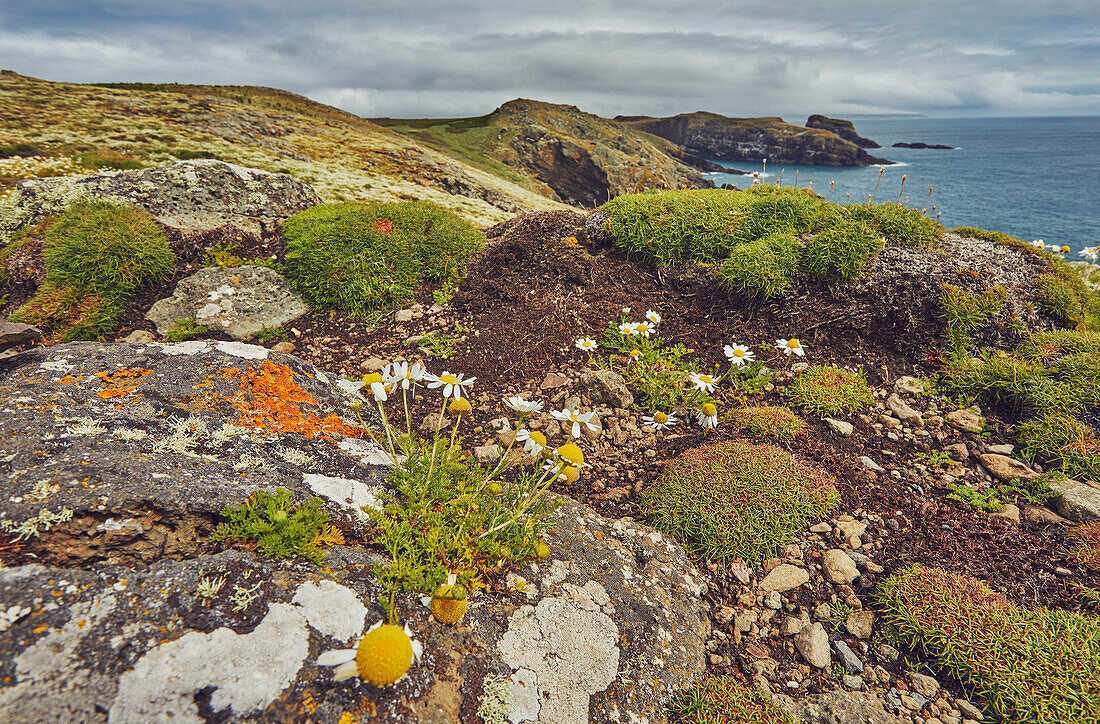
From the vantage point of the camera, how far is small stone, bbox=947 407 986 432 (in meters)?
4.94

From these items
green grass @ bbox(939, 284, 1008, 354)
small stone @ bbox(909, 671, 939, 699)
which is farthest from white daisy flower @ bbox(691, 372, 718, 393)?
green grass @ bbox(939, 284, 1008, 354)

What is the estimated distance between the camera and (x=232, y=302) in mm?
6918

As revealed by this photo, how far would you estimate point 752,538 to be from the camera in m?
3.93

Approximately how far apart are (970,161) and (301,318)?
4649 inches

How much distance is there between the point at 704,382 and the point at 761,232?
11.4 ft

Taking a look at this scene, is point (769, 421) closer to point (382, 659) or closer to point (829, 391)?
point (829, 391)

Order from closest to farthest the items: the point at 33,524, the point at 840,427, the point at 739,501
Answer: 1. the point at 33,524
2. the point at 739,501
3. the point at 840,427

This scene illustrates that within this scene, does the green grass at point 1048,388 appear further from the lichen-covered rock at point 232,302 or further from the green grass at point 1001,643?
the lichen-covered rock at point 232,302

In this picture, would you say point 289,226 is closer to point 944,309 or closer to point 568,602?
point 568,602

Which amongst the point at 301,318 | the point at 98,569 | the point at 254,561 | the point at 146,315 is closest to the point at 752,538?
the point at 254,561

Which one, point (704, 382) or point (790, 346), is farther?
point (790, 346)

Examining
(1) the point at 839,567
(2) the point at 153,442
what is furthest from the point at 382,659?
(1) the point at 839,567

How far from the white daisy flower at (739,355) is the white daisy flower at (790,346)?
36 centimetres

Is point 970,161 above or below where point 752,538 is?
above
